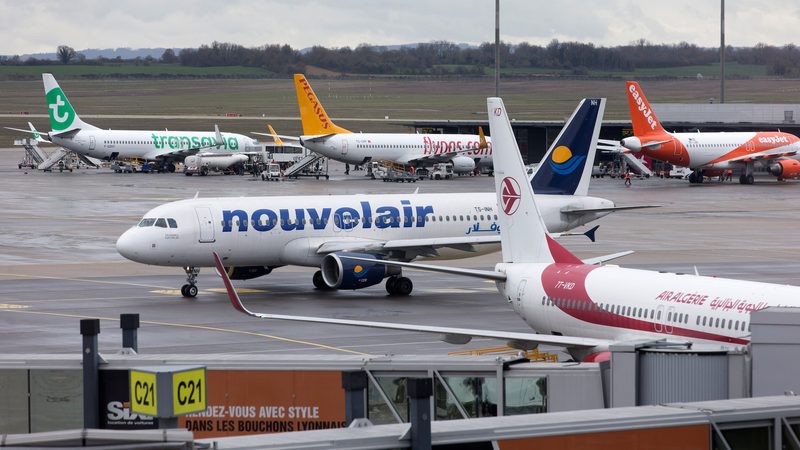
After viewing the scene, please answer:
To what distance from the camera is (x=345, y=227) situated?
43906 mm

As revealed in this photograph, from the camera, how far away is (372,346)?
3375 cm

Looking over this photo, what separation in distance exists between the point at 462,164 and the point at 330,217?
65743mm

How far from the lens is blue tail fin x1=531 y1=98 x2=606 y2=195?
40125 mm

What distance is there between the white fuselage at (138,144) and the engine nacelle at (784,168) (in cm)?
4821

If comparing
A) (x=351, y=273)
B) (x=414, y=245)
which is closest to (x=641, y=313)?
(x=351, y=273)

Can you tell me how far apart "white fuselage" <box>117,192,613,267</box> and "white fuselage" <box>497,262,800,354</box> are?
14.5 meters

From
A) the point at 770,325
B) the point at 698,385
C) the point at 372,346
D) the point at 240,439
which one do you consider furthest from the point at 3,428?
the point at 372,346

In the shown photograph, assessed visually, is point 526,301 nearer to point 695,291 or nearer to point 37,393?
point 695,291

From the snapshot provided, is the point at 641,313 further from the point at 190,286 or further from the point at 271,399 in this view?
the point at 190,286

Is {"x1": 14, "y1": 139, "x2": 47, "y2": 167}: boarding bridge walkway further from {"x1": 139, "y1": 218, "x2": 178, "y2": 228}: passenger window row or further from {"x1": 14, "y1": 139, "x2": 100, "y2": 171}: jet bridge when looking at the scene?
{"x1": 139, "y1": 218, "x2": 178, "y2": 228}: passenger window row

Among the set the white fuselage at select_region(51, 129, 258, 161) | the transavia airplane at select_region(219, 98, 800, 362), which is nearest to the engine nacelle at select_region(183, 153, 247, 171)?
the white fuselage at select_region(51, 129, 258, 161)

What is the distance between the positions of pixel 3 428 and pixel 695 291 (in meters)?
Answer: 14.2

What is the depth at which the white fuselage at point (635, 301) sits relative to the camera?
23141mm

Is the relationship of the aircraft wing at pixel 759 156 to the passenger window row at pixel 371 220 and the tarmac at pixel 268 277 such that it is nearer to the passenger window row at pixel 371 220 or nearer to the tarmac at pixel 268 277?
the tarmac at pixel 268 277
